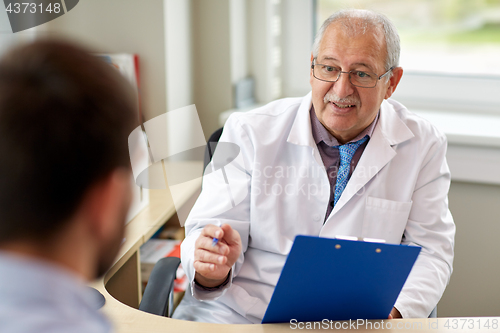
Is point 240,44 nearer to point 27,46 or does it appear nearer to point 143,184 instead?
point 143,184

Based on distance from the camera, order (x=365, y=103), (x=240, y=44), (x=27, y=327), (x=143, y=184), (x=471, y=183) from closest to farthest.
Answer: (x=27, y=327) → (x=365, y=103) → (x=143, y=184) → (x=471, y=183) → (x=240, y=44)

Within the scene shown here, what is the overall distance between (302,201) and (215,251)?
0.37 m

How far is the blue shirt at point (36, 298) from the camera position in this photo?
1.42 ft

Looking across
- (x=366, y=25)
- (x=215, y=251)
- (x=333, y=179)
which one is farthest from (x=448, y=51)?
(x=215, y=251)

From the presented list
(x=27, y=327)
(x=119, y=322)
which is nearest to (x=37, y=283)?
(x=27, y=327)

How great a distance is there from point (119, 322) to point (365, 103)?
33.1 inches

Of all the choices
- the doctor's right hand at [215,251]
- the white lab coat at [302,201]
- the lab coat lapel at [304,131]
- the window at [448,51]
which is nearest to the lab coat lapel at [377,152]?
the white lab coat at [302,201]

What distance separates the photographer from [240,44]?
86.8 inches

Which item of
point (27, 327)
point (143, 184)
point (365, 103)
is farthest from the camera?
point (143, 184)

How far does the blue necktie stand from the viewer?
1346mm

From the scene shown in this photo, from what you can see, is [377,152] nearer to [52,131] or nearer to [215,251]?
[215,251]

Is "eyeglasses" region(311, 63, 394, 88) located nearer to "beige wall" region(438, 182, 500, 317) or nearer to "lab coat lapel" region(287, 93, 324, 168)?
"lab coat lapel" region(287, 93, 324, 168)

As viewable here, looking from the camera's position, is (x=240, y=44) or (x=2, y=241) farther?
(x=240, y=44)

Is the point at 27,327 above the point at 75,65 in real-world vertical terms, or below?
below
